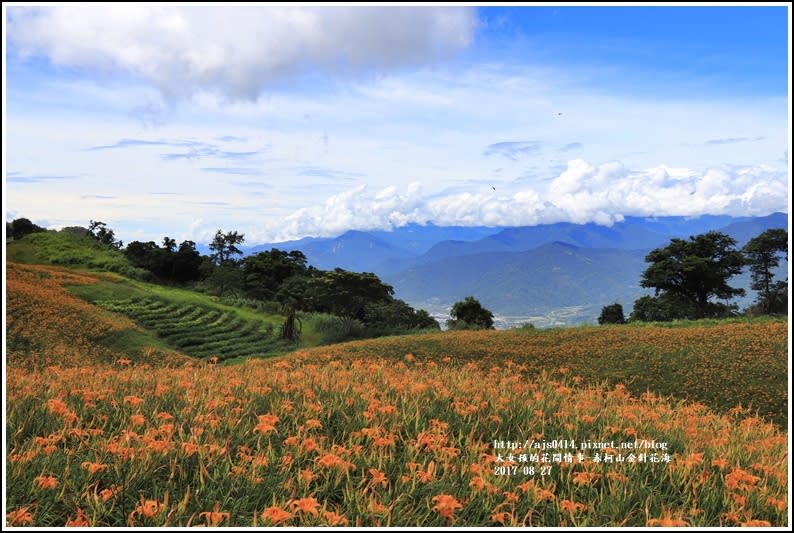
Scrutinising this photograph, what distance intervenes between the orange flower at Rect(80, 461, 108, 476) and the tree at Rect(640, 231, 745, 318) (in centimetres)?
3956

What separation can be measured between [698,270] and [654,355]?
25.2 m

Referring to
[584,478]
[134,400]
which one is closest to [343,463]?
[584,478]

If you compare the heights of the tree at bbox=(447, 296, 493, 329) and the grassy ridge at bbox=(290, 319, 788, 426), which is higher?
the tree at bbox=(447, 296, 493, 329)

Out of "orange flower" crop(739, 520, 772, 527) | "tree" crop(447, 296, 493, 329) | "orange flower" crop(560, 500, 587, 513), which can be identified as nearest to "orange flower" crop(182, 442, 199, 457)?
"orange flower" crop(560, 500, 587, 513)

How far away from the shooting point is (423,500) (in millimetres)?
3752

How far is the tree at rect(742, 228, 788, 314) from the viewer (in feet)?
125

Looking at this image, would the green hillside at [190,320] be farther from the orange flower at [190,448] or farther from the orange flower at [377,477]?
the orange flower at [377,477]

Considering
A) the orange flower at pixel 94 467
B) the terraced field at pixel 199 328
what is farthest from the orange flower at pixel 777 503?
the terraced field at pixel 199 328

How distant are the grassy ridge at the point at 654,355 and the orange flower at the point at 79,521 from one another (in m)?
9.65

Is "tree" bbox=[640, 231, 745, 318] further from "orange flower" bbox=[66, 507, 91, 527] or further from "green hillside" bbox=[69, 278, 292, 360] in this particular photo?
"orange flower" bbox=[66, 507, 91, 527]

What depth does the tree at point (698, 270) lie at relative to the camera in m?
38.2

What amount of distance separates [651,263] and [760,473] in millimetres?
38194

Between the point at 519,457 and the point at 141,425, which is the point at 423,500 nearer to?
the point at 519,457

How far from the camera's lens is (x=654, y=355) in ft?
54.4
